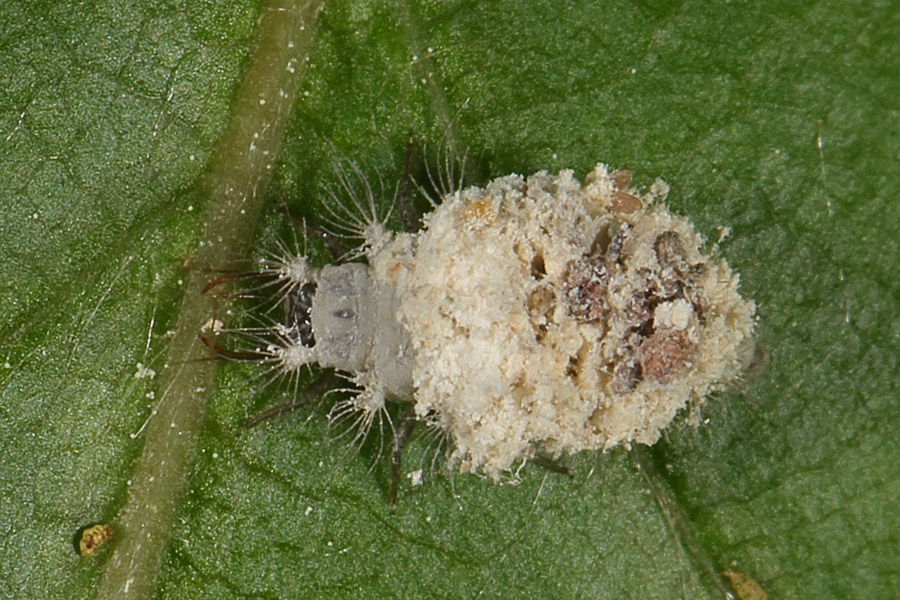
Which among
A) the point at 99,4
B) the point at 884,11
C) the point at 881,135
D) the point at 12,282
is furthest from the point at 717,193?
the point at 12,282

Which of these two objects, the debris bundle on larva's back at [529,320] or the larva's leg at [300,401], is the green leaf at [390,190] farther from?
the debris bundle on larva's back at [529,320]

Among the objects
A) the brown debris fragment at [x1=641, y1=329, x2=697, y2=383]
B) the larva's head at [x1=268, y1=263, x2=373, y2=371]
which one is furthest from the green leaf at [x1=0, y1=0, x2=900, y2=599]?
the brown debris fragment at [x1=641, y1=329, x2=697, y2=383]

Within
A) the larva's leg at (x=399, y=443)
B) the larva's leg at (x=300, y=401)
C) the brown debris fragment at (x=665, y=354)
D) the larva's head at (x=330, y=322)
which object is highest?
the larva's head at (x=330, y=322)

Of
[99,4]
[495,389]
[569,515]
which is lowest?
[569,515]

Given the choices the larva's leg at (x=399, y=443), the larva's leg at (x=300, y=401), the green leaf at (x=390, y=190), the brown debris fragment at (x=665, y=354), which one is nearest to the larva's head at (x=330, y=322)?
the larva's leg at (x=300, y=401)

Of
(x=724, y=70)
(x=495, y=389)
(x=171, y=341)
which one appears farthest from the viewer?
(x=724, y=70)

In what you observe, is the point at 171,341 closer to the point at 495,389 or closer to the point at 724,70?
the point at 495,389
